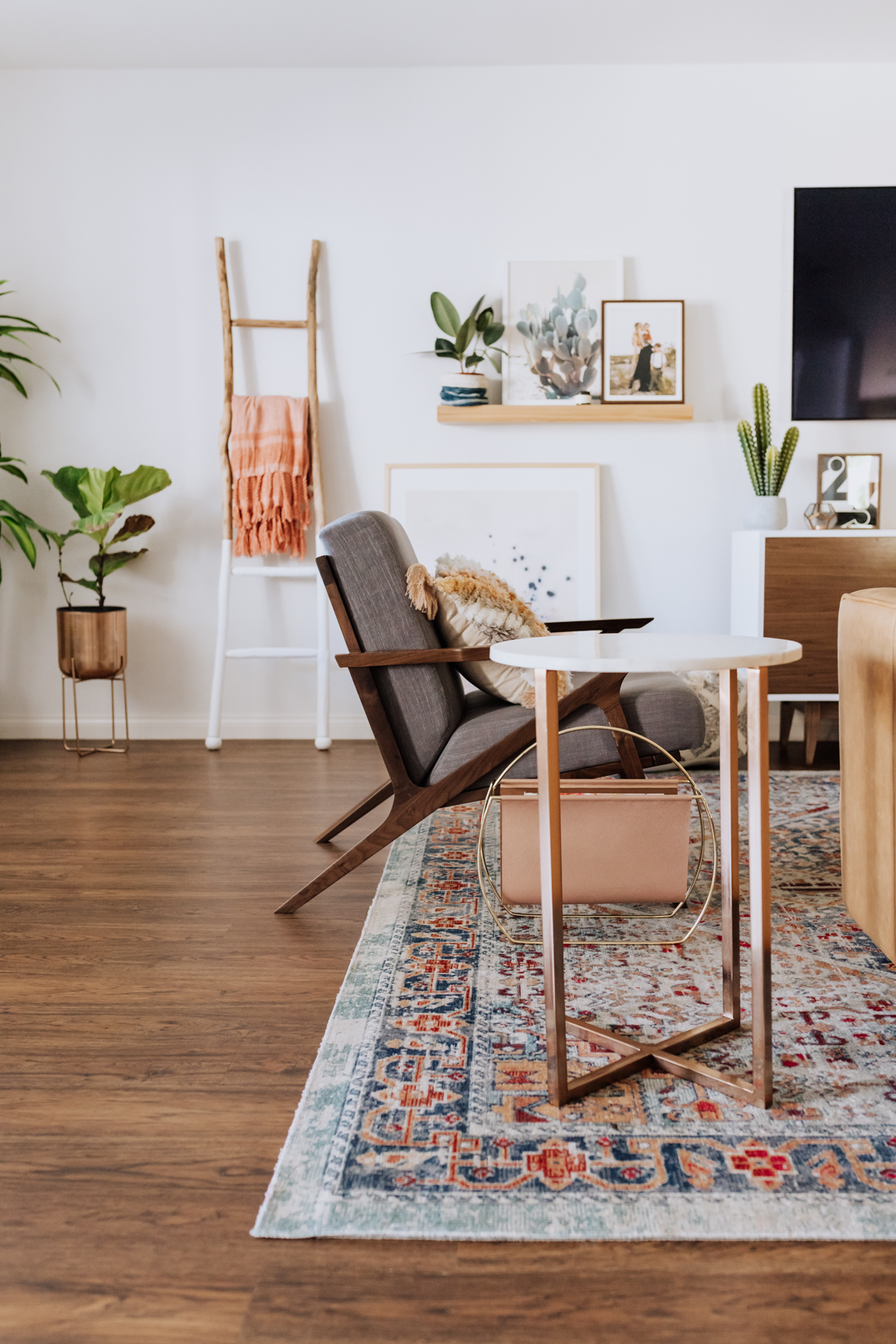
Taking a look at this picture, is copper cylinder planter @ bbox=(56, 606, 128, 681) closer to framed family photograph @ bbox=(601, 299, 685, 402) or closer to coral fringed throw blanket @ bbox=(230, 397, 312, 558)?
coral fringed throw blanket @ bbox=(230, 397, 312, 558)

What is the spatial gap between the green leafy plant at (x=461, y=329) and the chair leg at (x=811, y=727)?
189 cm

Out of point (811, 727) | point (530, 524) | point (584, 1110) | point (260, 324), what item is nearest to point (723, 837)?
point (584, 1110)

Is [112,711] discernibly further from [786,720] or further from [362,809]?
[786,720]

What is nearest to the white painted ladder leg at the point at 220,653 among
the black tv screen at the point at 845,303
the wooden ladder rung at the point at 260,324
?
the wooden ladder rung at the point at 260,324

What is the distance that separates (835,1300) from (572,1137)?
378mm

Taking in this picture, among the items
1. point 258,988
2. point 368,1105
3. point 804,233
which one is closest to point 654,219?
point 804,233

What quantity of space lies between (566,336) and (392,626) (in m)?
2.44

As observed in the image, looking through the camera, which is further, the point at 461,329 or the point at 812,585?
the point at 461,329

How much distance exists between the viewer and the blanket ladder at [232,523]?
4266 millimetres

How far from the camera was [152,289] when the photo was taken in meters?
4.40

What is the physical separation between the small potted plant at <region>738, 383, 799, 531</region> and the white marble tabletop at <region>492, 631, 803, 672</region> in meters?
2.60

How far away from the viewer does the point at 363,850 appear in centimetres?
230

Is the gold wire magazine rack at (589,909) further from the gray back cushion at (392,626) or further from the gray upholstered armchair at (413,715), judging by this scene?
the gray back cushion at (392,626)

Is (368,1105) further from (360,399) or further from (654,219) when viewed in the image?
(654,219)
